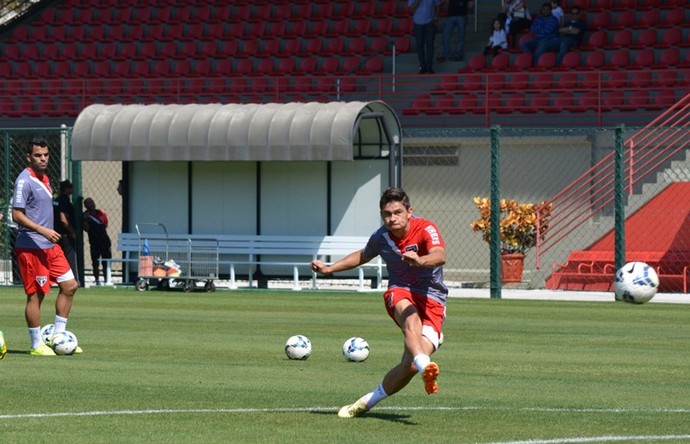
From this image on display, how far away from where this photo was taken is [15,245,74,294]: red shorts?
47.4 ft

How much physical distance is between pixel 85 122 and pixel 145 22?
41.6 feet

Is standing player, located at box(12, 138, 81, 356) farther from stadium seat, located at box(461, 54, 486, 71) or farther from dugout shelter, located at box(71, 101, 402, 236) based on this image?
stadium seat, located at box(461, 54, 486, 71)

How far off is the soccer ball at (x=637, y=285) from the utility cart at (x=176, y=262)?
9.29 meters

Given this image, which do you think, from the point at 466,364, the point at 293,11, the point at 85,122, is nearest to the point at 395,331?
the point at 466,364

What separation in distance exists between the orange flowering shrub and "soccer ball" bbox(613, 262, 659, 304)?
797cm

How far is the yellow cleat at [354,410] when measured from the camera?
973cm

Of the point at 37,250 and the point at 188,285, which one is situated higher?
the point at 37,250

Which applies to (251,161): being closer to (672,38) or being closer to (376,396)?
(672,38)

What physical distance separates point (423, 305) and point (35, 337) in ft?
19.4

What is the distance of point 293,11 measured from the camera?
39094 mm

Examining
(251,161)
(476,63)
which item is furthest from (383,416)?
(476,63)

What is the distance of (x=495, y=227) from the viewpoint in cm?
2534

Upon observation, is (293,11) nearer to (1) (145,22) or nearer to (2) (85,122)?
Result: (1) (145,22)

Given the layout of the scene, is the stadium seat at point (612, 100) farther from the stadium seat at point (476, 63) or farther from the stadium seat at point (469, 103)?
the stadium seat at point (476, 63)
